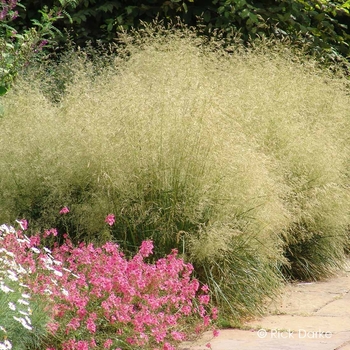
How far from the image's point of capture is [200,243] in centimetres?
432

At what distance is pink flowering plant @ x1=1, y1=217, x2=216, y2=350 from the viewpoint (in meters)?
3.54

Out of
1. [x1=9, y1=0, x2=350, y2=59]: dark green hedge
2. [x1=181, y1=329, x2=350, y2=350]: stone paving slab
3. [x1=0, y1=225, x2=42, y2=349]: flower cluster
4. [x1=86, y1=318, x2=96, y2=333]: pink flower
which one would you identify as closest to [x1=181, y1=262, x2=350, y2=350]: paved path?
[x1=181, y1=329, x2=350, y2=350]: stone paving slab

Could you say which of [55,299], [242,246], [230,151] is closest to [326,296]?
[242,246]

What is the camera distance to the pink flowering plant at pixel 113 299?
11.6 ft

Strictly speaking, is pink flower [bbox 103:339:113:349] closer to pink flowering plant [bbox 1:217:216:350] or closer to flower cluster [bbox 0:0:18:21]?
pink flowering plant [bbox 1:217:216:350]

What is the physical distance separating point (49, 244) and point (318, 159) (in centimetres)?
210

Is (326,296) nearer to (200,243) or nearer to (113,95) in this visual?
(200,243)

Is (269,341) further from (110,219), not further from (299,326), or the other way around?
(110,219)

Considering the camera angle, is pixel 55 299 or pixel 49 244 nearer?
pixel 55 299

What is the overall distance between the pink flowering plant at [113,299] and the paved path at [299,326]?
0.19m

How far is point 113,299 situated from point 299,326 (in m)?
1.18

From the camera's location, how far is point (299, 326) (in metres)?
4.26

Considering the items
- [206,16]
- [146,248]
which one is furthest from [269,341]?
[206,16]

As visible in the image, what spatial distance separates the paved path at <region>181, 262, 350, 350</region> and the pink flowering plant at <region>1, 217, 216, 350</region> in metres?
0.19
